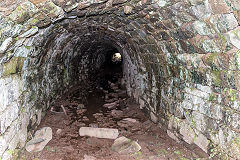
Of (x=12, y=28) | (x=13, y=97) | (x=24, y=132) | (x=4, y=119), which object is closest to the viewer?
(x=12, y=28)

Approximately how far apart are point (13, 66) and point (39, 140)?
1861mm

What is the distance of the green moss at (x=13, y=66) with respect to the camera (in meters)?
3.02

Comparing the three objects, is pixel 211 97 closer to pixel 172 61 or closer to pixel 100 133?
pixel 172 61

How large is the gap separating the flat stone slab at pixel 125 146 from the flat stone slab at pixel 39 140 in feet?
5.15

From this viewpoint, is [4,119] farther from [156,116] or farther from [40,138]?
[156,116]

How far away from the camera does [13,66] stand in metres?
3.30

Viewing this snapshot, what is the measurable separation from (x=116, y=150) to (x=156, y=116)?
166 centimetres

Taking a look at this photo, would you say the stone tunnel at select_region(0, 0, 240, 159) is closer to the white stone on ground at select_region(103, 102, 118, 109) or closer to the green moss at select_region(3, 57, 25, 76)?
the green moss at select_region(3, 57, 25, 76)

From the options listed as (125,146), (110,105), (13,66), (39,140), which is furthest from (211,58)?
(110,105)

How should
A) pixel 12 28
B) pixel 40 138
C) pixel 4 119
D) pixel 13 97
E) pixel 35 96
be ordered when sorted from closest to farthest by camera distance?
pixel 12 28 < pixel 4 119 < pixel 13 97 < pixel 40 138 < pixel 35 96

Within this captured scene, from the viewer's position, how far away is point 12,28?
246 centimetres

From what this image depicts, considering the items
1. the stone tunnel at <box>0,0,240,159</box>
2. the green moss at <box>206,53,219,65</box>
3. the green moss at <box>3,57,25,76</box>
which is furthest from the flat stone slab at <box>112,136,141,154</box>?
the green moss at <box>3,57,25,76</box>

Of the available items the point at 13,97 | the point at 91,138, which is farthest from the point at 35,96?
the point at 91,138

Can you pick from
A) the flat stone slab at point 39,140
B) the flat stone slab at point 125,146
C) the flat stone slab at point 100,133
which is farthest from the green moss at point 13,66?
the flat stone slab at point 125,146
